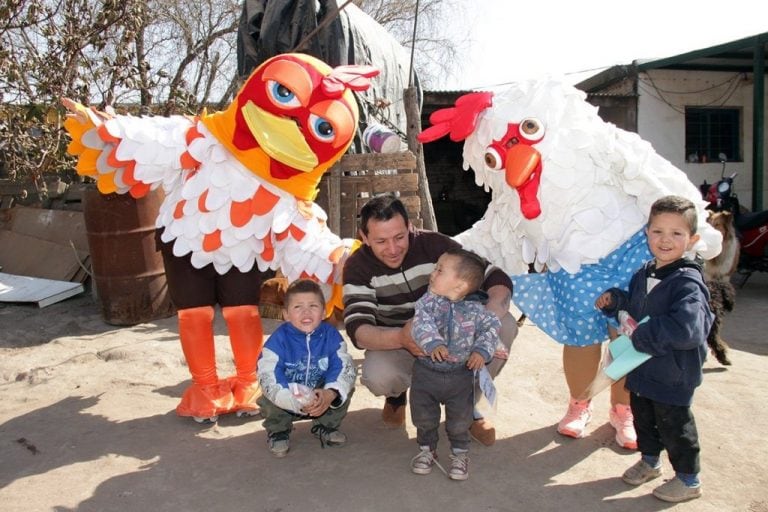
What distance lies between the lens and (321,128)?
2365mm

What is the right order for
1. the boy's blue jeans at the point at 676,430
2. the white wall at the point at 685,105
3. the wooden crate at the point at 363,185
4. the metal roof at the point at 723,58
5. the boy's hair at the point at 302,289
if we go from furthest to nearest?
the white wall at the point at 685,105
the metal roof at the point at 723,58
the wooden crate at the point at 363,185
the boy's hair at the point at 302,289
the boy's blue jeans at the point at 676,430

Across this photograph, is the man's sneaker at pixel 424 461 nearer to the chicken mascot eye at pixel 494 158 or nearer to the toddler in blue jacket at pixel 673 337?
the toddler in blue jacket at pixel 673 337

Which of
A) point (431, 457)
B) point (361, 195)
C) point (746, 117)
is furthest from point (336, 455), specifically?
point (746, 117)

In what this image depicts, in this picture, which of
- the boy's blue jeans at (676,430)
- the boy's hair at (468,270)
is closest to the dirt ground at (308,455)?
the boy's blue jeans at (676,430)

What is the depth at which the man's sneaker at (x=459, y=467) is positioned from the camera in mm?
2137

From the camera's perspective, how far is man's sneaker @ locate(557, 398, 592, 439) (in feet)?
8.09

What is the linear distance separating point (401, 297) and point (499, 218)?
51 centimetres

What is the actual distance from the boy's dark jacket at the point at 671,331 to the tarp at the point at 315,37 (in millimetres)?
2593

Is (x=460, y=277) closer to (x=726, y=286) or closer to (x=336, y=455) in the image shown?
(x=336, y=455)

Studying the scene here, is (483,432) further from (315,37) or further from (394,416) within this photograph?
(315,37)

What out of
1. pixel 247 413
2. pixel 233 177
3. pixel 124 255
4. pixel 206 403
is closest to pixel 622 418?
pixel 247 413

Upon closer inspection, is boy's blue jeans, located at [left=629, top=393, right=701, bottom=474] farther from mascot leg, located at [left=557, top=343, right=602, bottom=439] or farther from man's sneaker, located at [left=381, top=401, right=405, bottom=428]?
man's sneaker, located at [left=381, top=401, right=405, bottom=428]

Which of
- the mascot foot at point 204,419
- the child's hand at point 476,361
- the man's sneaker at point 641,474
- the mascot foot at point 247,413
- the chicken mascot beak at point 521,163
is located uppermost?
the chicken mascot beak at point 521,163

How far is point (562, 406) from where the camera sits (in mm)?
2799
